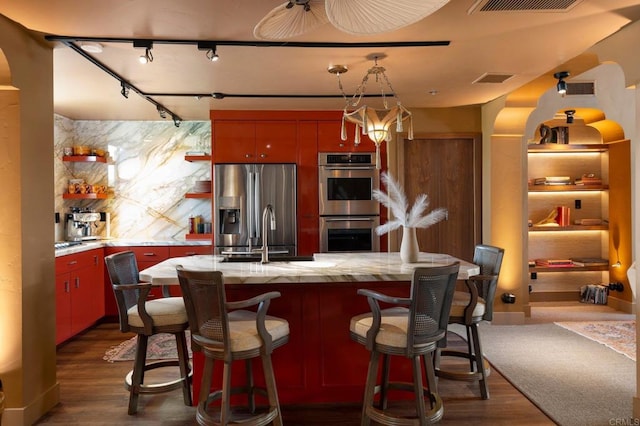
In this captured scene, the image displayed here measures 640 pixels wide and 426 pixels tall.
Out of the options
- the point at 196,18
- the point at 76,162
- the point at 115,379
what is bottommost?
the point at 115,379

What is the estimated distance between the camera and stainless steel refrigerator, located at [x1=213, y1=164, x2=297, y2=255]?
5371 millimetres

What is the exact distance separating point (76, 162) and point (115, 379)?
3462 mm

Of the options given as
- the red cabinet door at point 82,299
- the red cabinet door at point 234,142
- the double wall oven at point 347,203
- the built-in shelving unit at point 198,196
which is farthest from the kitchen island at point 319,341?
the built-in shelving unit at point 198,196

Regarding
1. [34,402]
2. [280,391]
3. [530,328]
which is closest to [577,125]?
[530,328]

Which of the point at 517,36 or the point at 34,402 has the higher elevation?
the point at 517,36

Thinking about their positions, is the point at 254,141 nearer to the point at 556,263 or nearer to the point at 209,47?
the point at 209,47

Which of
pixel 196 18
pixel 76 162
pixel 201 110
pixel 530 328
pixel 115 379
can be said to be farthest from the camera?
pixel 76 162

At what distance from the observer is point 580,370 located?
3.69m

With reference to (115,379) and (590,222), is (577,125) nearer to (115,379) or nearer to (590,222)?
(590,222)

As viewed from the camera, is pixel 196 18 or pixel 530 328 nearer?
pixel 196 18

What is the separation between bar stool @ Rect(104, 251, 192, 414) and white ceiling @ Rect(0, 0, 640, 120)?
1462 mm

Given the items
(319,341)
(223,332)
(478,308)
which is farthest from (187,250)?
(478,308)

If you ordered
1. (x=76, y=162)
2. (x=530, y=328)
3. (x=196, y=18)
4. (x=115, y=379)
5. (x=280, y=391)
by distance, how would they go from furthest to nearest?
(x=76, y=162), (x=530, y=328), (x=115, y=379), (x=280, y=391), (x=196, y=18)

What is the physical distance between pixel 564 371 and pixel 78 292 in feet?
15.1
